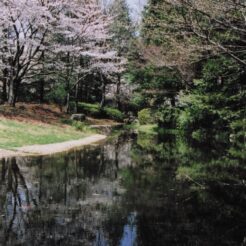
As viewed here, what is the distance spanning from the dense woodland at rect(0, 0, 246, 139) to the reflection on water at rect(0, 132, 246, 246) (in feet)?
18.1

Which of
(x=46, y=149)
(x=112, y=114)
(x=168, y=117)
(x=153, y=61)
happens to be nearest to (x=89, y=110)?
(x=112, y=114)

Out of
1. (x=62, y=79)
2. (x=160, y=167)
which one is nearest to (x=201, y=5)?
(x=160, y=167)

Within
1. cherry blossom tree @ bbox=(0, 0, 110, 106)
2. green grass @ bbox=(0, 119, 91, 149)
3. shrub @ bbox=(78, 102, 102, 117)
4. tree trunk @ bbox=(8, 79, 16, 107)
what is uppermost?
cherry blossom tree @ bbox=(0, 0, 110, 106)

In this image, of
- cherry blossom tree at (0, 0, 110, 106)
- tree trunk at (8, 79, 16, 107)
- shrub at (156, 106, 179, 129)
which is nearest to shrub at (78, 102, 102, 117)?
cherry blossom tree at (0, 0, 110, 106)

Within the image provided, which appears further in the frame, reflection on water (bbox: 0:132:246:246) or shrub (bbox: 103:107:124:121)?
shrub (bbox: 103:107:124:121)

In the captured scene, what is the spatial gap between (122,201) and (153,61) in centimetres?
2337

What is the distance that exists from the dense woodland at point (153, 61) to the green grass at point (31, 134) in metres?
5.26

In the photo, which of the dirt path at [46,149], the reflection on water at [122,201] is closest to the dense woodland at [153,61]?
the reflection on water at [122,201]

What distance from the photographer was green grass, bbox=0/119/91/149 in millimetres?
19203

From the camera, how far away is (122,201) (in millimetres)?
9117

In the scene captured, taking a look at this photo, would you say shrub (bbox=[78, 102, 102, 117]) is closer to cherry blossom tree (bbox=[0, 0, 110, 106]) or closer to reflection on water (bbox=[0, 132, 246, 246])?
cherry blossom tree (bbox=[0, 0, 110, 106])

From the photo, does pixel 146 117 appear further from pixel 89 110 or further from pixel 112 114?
pixel 112 114

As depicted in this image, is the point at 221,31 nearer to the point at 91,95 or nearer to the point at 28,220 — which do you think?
the point at 28,220

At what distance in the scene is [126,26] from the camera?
45750 millimetres
